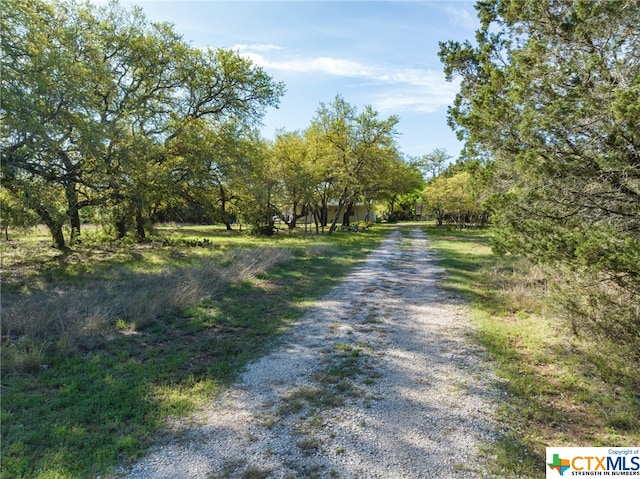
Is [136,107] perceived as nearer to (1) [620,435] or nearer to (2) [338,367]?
(2) [338,367]

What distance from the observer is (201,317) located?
6.90 meters

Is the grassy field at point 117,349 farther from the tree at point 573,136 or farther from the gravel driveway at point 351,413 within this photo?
the tree at point 573,136

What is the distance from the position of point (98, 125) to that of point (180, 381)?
8.87 meters

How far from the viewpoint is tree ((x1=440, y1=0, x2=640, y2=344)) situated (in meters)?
3.79

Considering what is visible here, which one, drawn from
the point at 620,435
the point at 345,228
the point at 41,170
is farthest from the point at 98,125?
the point at 345,228

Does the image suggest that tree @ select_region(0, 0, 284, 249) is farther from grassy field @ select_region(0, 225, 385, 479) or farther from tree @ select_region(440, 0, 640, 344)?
tree @ select_region(440, 0, 640, 344)

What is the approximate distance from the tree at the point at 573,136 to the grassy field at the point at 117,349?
4.26 meters

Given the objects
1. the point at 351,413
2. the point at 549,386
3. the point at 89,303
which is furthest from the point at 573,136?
the point at 89,303

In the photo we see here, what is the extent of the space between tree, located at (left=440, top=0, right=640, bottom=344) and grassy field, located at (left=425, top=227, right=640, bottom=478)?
0.65m

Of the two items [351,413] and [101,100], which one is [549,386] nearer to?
[351,413]

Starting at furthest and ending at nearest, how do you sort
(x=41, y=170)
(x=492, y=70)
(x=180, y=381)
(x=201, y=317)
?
1. (x=41, y=170)
2. (x=201, y=317)
3. (x=492, y=70)
4. (x=180, y=381)

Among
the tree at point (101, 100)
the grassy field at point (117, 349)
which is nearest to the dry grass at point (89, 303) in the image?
the grassy field at point (117, 349)

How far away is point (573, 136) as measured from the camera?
4.31 metres

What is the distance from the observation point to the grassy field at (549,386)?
3170 mm
